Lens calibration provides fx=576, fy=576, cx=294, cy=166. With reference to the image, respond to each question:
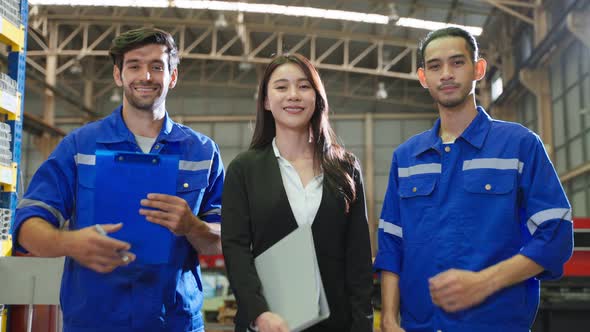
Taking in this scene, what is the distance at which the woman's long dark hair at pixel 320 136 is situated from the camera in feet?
7.08

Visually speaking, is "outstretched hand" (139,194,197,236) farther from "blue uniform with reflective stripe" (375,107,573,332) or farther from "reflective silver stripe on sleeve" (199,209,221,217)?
"blue uniform with reflective stripe" (375,107,573,332)

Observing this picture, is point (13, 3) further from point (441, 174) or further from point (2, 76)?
point (441, 174)

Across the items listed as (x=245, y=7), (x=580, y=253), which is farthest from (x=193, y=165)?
(x=245, y=7)

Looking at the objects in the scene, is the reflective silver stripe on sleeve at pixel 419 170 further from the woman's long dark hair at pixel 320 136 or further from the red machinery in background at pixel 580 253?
the red machinery in background at pixel 580 253

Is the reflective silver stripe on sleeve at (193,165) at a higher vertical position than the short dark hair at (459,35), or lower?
lower

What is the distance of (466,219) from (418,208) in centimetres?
21

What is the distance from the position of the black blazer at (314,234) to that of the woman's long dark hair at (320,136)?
0.06 m

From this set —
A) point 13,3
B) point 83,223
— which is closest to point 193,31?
point 13,3

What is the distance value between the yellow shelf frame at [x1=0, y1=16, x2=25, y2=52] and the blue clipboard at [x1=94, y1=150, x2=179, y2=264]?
1484mm

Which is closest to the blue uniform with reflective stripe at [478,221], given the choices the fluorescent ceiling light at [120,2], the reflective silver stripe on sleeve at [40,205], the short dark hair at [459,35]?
the short dark hair at [459,35]

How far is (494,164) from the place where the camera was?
226 cm

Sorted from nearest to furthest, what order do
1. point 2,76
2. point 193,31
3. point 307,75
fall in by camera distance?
1. point 307,75
2. point 2,76
3. point 193,31

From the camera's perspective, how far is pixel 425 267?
229 centimetres

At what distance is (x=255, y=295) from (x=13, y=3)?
2342 mm
